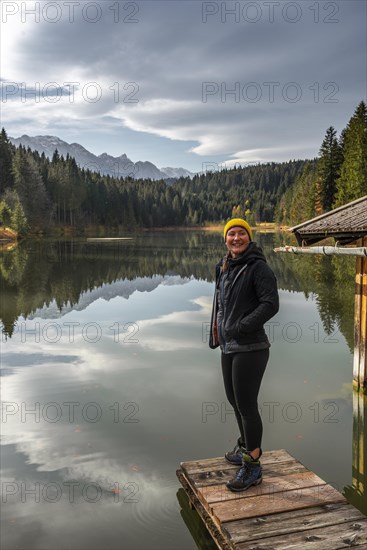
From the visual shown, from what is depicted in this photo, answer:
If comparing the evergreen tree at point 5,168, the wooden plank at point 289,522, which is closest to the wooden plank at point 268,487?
the wooden plank at point 289,522

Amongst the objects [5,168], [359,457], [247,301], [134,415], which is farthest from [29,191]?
[247,301]

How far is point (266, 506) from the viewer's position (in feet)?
15.3

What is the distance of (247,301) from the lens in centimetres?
484

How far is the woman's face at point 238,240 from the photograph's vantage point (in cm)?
489

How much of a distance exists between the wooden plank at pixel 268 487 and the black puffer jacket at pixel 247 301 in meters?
1.49

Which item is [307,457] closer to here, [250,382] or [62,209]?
[250,382]

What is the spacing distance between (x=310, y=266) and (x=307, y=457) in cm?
2997

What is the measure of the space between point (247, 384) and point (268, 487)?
1.20 meters

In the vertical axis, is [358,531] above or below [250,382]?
below

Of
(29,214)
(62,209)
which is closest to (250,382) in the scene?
(29,214)

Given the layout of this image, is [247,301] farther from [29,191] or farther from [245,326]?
[29,191]

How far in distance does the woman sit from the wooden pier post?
4.68 meters

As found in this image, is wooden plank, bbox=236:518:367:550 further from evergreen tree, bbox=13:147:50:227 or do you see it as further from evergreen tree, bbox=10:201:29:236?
evergreen tree, bbox=13:147:50:227

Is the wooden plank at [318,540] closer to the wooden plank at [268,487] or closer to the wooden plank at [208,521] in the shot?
the wooden plank at [208,521]
